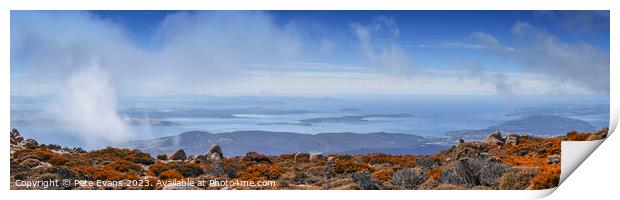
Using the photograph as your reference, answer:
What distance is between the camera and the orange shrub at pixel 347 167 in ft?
54.5

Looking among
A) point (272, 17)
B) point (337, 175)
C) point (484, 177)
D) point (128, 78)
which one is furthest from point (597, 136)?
point (128, 78)

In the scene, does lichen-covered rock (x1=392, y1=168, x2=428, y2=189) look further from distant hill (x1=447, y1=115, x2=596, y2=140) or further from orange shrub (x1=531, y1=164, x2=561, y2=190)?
orange shrub (x1=531, y1=164, x2=561, y2=190)

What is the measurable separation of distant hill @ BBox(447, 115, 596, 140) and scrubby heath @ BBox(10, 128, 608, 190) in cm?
10

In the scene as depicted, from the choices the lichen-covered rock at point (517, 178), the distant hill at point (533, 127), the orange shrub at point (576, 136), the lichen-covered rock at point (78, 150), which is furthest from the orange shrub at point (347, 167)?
the lichen-covered rock at point (78, 150)

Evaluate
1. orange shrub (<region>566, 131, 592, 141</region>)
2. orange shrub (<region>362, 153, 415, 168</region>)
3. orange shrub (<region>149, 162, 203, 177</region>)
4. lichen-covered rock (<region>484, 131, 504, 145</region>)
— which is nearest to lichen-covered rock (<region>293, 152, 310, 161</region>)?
orange shrub (<region>362, 153, 415, 168</region>)

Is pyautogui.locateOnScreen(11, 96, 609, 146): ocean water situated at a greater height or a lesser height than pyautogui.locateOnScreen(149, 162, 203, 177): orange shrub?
greater

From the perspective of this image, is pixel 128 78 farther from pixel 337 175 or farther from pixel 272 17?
pixel 337 175

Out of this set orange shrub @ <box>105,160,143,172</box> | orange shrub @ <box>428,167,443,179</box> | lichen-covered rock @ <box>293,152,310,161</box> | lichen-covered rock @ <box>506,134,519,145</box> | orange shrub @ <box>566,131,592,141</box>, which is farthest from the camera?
lichen-covered rock @ <box>506,134,519,145</box>

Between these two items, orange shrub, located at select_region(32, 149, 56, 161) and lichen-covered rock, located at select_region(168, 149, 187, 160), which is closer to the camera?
orange shrub, located at select_region(32, 149, 56, 161)

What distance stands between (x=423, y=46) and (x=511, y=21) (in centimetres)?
154

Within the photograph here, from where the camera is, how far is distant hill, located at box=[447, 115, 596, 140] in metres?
16.8

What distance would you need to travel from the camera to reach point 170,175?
1639cm

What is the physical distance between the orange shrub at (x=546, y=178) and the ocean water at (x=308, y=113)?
110 centimetres

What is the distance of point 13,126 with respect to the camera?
52.8ft
